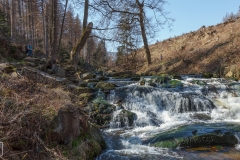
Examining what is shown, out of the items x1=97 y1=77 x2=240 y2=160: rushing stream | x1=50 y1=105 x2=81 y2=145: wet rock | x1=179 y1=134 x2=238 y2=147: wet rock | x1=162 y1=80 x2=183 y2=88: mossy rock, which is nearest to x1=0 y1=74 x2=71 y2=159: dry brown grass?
x1=50 y1=105 x2=81 y2=145: wet rock

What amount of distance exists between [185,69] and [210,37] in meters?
5.94

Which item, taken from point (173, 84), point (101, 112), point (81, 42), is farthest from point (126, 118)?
point (81, 42)

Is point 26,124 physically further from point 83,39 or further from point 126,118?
point 83,39

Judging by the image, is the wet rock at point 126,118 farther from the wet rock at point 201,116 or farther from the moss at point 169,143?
the wet rock at point 201,116

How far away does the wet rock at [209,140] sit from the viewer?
19.8ft

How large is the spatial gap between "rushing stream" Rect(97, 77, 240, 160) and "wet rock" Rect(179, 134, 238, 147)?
19cm

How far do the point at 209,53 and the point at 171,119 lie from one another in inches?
453

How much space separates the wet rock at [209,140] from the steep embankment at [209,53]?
342 inches

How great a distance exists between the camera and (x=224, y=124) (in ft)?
25.0

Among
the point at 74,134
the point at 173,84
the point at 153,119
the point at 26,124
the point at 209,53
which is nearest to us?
the point at 26,124

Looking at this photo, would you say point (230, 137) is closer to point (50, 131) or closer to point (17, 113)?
point (50, 131)

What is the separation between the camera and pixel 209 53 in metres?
18.3

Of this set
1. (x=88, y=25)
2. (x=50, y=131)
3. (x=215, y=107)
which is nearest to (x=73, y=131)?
(x=50, y=131)

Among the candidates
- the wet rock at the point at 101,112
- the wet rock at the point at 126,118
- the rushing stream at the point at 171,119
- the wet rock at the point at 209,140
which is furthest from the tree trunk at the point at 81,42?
the wet rock at the point at 209,140
